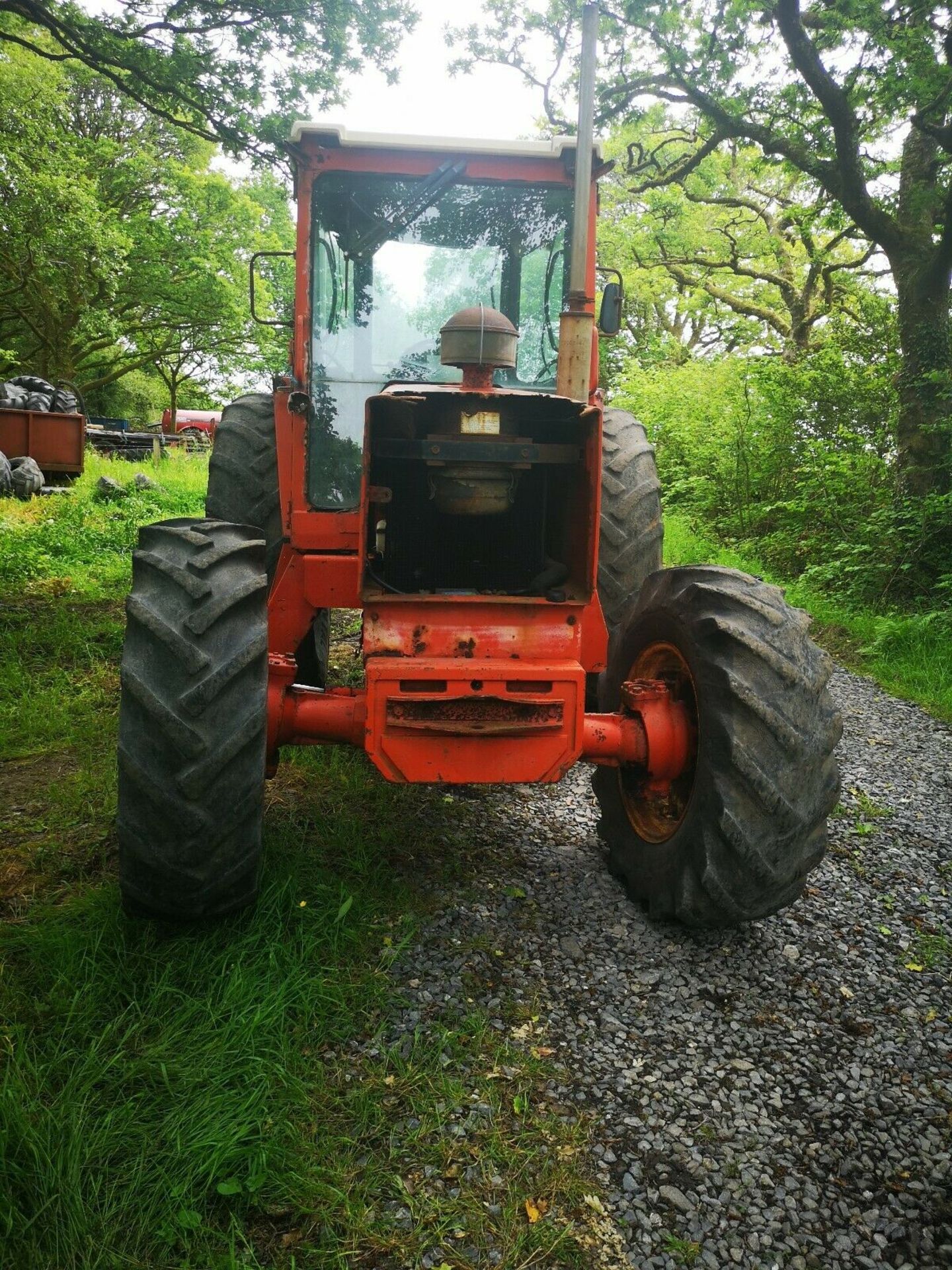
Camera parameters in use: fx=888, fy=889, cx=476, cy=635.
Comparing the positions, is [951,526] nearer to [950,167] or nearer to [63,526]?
[950,167]

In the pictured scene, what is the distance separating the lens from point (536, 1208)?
1.81 m

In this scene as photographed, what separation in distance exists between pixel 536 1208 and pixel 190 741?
1313 mm

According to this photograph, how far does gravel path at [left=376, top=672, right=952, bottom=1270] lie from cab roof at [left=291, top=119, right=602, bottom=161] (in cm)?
271

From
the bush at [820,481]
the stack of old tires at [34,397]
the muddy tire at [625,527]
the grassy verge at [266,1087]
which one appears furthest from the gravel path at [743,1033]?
the stack of old tires at [34,397]

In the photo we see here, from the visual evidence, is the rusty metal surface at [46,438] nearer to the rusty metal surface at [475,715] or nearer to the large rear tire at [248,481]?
the large rear tire at [248,481]

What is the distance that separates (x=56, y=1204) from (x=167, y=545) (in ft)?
5.29

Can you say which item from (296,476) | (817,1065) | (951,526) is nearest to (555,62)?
(951,526)

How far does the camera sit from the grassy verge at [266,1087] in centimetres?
172

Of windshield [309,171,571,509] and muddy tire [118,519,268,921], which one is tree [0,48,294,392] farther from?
muddy tire [118,519,268,921]

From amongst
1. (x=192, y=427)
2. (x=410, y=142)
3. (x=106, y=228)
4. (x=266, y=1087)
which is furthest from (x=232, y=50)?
(x=192, y=427)

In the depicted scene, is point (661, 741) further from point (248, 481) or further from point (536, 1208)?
point (248, 481)

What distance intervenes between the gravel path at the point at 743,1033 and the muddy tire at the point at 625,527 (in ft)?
3.35

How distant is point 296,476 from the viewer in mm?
3791

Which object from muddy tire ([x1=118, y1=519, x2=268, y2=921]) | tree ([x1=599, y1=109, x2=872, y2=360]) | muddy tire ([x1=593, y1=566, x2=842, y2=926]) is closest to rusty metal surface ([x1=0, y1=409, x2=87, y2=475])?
tree ([x1=599, y1=109, x2=872, y2=360])
